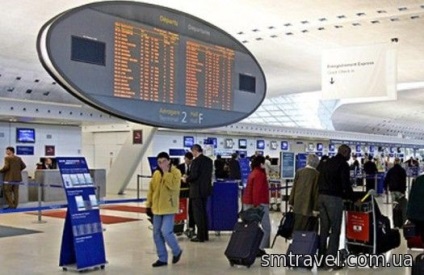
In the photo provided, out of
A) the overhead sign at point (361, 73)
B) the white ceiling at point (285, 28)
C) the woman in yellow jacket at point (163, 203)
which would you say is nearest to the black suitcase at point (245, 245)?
the woman in yellow jacket at point (163, 203)

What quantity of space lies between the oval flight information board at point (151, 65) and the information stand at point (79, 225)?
10.0ft

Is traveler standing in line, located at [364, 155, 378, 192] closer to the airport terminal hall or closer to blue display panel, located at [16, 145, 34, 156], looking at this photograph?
the airport terminal hall

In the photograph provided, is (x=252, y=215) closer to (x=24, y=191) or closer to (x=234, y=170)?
(x=234, y=170)

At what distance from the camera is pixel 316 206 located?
25.1 feet

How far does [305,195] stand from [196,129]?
3683mm

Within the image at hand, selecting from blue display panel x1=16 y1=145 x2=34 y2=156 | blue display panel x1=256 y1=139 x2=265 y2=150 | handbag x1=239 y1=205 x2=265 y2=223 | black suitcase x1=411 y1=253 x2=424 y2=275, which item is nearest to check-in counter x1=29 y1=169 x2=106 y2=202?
blue display panel x1=16 y1=145 x2=34 y2=156

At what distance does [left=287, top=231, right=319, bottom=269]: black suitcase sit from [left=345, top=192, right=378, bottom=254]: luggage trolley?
81cm

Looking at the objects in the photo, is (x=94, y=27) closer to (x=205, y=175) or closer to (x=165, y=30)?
(x=165, y=30)

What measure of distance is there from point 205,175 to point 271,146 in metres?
24.5

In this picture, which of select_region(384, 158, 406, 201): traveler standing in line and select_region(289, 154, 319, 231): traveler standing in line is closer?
select_region(289, 154, 319, 231): traveler standing in line

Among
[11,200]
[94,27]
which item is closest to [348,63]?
[94,27]

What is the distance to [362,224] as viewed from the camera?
25.6 feet

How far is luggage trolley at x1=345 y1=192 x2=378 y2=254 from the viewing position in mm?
7723

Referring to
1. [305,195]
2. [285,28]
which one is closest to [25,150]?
[285,28]
